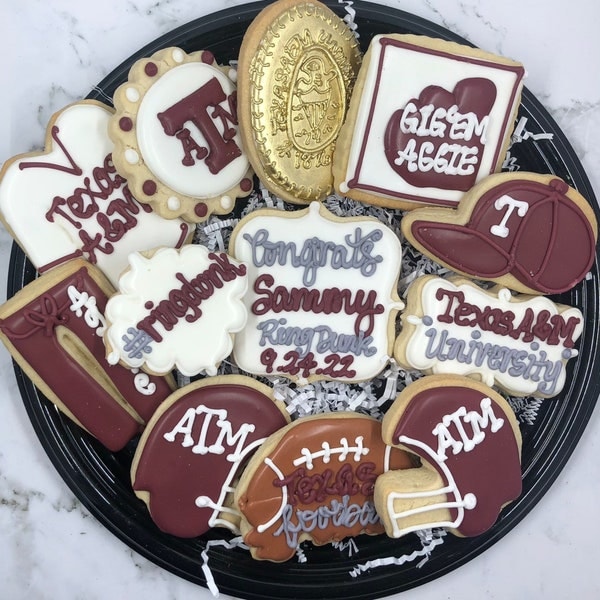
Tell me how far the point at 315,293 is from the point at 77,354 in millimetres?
460

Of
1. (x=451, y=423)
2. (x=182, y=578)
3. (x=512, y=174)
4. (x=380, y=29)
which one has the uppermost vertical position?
(x=380, y=29)

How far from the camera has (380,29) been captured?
132 cm

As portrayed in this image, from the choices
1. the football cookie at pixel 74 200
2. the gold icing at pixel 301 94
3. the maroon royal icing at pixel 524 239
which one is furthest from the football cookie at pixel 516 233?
the football cookie at pixel 74 200

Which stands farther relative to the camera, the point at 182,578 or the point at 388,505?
the point at 182,578

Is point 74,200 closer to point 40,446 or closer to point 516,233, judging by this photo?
point 40,446

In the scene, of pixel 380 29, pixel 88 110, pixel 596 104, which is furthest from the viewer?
pixel 596 104

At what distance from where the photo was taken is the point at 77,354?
48.4 inches

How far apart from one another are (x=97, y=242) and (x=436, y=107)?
0.68 meters

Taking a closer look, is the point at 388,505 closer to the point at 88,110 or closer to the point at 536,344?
the point at 536,344

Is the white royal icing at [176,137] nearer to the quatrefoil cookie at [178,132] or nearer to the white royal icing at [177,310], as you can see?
the quatrefoil cookie at [178,132]

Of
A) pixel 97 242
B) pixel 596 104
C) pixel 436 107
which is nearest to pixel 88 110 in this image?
pixel 97 242

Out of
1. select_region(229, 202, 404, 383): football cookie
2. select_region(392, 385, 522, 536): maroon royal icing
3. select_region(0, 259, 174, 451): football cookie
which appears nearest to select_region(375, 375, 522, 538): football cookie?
select_region(392, 385, 522, 536): maroon royal icing

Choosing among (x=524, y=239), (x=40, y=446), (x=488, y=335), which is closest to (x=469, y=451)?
(x=488, y=335)

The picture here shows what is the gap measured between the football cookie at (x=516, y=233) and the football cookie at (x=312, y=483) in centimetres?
38
